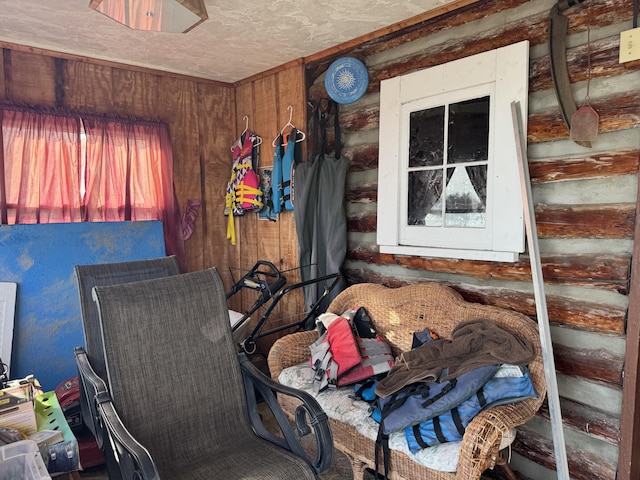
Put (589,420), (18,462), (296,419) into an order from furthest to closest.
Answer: (589,420) → (296,419) → (18,462)

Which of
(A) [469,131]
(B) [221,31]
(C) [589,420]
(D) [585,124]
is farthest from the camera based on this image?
(B) [221,31]

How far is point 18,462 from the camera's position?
4.49ft

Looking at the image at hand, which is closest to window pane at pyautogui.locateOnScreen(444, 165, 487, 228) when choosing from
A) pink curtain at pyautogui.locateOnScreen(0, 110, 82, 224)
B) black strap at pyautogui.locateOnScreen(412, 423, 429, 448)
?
black strap at pyautogui.locateOnScreen(412, 423, 429, 448)

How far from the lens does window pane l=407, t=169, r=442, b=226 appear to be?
261 centimetres

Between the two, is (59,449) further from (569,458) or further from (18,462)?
(569,458)

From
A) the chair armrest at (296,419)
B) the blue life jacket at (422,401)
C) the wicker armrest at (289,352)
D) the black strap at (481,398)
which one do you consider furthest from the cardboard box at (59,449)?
the black strap at (481,398)

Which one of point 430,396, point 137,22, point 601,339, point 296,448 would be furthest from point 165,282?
point 601,339

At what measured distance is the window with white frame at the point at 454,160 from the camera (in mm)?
2236

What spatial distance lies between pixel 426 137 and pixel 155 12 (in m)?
1.63

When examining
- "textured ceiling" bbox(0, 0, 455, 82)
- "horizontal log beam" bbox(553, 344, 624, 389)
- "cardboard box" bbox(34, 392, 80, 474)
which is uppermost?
"textured ceiling" bbox(0, 0, 455, 82)

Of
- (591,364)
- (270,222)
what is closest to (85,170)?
(270,222)

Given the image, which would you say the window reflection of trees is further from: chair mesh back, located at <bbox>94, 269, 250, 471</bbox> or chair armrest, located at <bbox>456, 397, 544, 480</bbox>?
chair mesh back, located at <bbox>94, 269, 250, 471</bbox>

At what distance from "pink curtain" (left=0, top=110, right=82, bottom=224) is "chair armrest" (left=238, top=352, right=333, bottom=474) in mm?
2174

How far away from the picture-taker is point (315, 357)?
246cm
